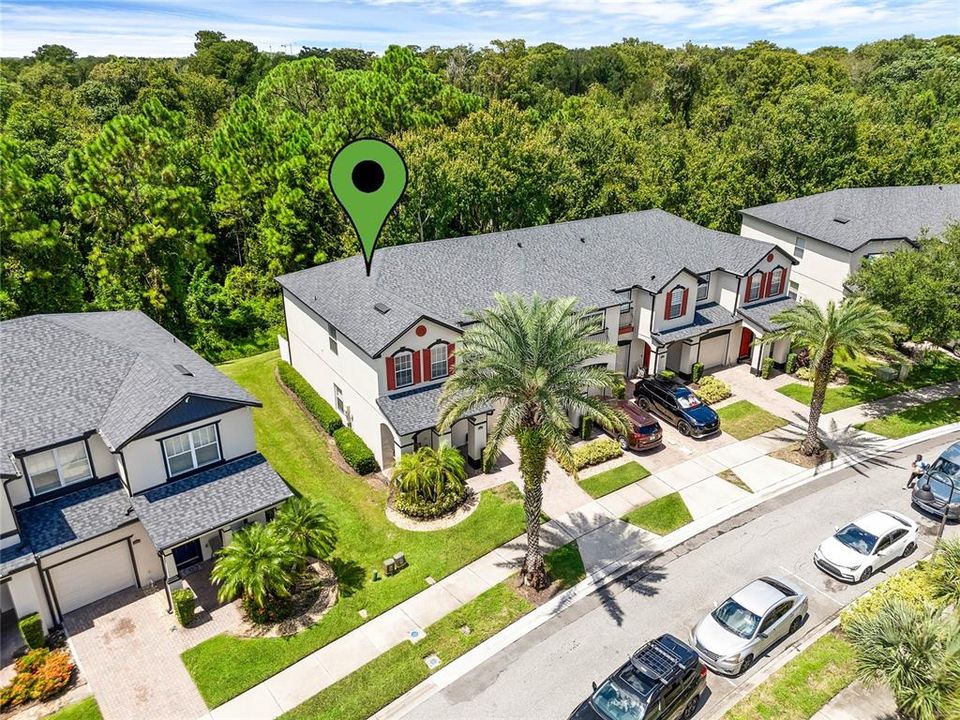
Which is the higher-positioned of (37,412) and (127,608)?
(37,412)

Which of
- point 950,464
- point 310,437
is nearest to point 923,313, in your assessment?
point 950,464

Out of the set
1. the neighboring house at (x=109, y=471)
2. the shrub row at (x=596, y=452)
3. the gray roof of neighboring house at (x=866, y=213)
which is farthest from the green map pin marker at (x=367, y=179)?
the gray roof of neighboring house at (x=866, y=213)

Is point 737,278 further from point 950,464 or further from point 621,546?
point 621,546

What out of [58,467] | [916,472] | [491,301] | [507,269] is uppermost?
[507,269]

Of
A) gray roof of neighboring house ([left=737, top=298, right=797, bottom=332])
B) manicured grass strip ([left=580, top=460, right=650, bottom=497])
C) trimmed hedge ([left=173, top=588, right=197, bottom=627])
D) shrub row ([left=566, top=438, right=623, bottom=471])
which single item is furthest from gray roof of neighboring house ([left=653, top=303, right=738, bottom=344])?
trimmed hedge ([left=173, top=588, right=197, bottom=627])

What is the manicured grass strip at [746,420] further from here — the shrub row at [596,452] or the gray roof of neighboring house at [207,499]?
the gray roof of neighboring house at [207,499]

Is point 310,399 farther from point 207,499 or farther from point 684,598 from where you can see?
point 684,598

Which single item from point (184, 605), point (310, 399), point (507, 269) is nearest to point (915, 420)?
point (507, 269)
